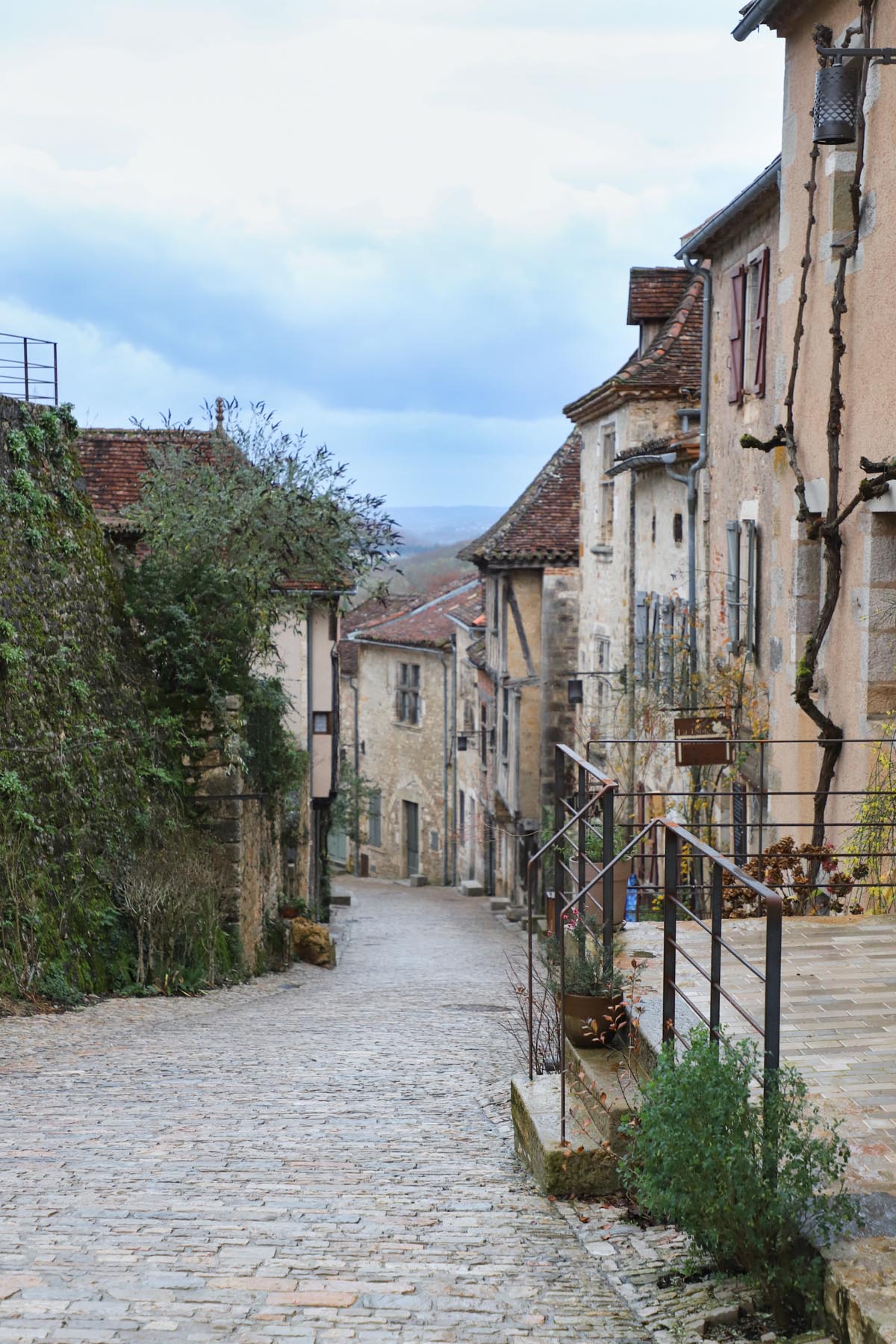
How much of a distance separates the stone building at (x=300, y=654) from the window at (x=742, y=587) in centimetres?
685

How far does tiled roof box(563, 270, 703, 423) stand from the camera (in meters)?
18.0

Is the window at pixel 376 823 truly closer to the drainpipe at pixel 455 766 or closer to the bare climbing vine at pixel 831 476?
the drainpipe at pixel 455 766

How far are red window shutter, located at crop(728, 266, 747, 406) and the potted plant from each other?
919cm

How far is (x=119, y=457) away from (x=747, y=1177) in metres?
19.4

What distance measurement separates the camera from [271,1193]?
17.0 feet

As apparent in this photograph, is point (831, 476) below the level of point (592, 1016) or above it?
above

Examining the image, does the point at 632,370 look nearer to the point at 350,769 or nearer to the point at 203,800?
the point at 203,800

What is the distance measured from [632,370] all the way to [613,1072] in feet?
46.6

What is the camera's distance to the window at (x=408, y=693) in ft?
124

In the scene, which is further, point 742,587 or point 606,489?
point 606,489

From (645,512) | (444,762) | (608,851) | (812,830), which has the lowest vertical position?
(444,762)

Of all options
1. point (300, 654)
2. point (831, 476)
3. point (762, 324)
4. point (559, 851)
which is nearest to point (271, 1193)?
point (559, 851)

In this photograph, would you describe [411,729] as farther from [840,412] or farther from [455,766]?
[840,412]

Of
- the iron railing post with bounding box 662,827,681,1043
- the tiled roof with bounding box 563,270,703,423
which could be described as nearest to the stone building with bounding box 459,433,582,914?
the tiled roof with bounding box 563,270,703,423
